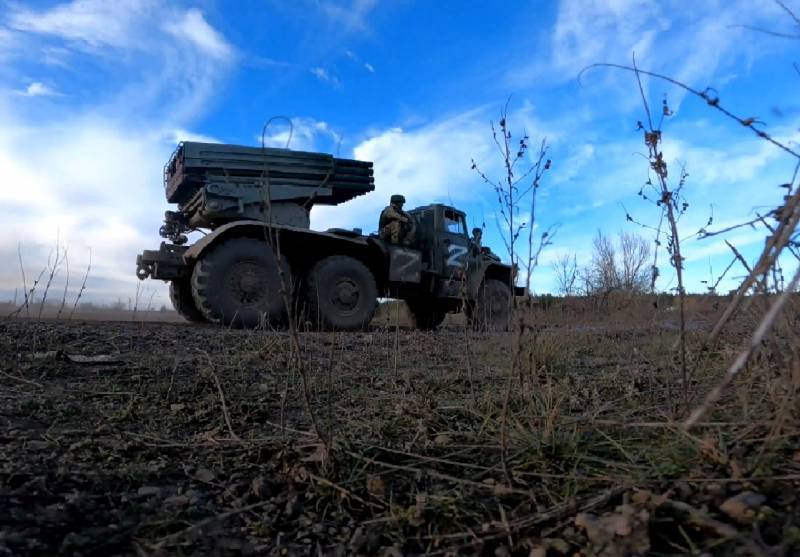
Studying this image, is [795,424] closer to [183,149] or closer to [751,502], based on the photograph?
[751,502]

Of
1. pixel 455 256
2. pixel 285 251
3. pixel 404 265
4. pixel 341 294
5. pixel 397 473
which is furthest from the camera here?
pixel 455 256

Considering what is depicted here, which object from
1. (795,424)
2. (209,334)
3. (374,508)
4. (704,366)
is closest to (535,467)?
(374,508)

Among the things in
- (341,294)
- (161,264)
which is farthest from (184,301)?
(341,294)

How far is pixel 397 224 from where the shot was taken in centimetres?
852

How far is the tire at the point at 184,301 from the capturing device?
8336mm

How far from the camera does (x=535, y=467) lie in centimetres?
177

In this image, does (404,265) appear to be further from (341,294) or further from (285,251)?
(285,251)

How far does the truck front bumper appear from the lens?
6945 millimetres

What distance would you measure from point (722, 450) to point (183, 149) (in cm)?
719

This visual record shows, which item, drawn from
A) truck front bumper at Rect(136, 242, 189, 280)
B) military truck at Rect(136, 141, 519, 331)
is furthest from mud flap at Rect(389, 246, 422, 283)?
truck front bumper at Rect(136, 242, 189, 280)

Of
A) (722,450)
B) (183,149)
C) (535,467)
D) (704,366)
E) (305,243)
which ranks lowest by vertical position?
(535,467)

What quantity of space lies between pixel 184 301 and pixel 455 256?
436 cm

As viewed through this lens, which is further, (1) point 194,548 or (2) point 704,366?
(2) point 704,366

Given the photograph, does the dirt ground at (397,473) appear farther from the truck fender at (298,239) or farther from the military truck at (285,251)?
the truck fender at (298,239)
